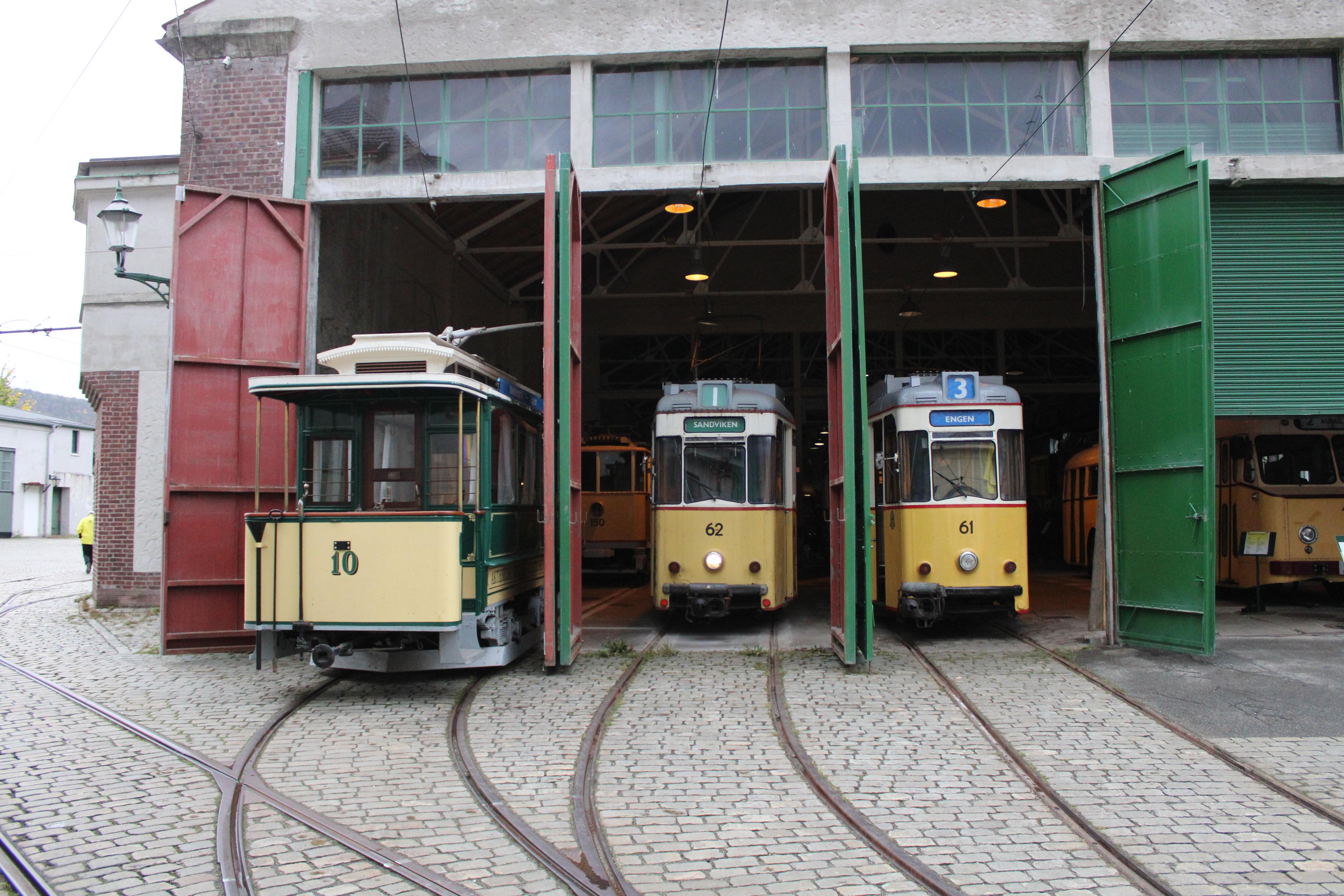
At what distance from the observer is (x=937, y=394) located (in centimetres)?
1066

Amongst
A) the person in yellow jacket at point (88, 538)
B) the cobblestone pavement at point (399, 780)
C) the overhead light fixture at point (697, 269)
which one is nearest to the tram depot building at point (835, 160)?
the cobblestone pavement at point (399, 780)

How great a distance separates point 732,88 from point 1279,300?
252 inches

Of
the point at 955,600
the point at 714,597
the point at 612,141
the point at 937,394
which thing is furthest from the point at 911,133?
the point at 714,597

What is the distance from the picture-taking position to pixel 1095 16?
10.7 metres

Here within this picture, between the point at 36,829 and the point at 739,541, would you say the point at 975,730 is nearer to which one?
the point at 739,541

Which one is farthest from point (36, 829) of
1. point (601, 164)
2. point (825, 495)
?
point (825, 495)

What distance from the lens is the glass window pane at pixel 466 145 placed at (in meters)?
11.3

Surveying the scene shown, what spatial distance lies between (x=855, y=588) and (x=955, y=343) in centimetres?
2359

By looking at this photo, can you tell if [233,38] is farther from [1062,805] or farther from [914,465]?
[1062,805]

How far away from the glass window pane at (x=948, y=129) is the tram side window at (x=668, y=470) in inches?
175

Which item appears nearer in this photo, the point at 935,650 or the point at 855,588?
the point at 855,588

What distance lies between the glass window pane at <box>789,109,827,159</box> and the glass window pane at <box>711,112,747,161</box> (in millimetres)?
521

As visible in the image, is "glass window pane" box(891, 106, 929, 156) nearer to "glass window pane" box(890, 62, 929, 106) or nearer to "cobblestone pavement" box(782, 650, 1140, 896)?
"glass window pane" box(890, 62, 929, 106)

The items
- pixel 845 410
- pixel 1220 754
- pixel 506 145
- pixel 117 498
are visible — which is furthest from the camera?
pixel 117 498
